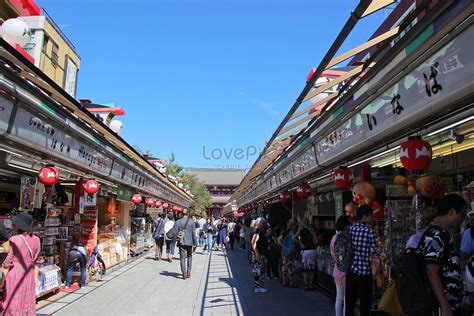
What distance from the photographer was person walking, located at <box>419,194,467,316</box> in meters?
2.88

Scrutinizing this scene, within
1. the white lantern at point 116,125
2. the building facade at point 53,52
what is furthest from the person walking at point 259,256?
the building facade at point 53,52

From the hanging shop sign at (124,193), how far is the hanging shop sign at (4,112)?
7.52 metres

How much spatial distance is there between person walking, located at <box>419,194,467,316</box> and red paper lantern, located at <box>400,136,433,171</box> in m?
0.69

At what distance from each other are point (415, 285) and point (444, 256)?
33 centimetres

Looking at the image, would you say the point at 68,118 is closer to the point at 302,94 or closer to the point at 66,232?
the point at 302,94

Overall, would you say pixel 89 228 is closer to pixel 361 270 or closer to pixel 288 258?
pixel 288 258

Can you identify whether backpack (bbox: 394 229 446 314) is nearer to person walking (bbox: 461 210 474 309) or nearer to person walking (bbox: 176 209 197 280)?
person walking (bbox: 461 210 474 309)

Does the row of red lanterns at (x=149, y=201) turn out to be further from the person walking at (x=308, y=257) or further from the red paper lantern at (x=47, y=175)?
the red paper lantern at (x=47, y=175)

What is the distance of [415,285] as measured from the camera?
291cm

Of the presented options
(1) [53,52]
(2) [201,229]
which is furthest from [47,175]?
(1) [53,52]

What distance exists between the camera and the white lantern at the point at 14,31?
5863 millimetres

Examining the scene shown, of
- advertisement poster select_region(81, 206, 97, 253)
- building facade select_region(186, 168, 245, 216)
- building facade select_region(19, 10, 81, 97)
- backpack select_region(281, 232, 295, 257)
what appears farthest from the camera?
building facade select_region(186, 168, 245, 216)

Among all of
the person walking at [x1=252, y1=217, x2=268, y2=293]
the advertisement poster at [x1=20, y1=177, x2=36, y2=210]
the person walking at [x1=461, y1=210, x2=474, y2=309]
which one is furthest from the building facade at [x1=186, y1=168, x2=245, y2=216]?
the person walking at [x1=461, y1=210, x2=474, y2=309]

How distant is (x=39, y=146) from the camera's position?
16.7 ft
